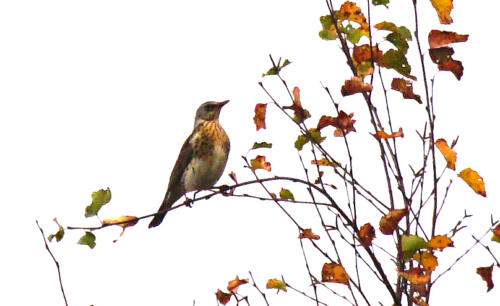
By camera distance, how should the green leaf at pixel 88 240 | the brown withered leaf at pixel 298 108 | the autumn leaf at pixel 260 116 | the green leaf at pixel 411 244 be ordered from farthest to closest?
the autumn leaf at pixel 260 116 < the green leaf at pixel 88 240 < the brown withered leaf at pixel 298 108 < the green leaf at pixel 411 244

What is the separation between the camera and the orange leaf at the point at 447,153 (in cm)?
395

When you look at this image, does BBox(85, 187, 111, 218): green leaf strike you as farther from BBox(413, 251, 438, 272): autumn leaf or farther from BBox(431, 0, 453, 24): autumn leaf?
BBox(431, 0, 453, 24): autumn leaf

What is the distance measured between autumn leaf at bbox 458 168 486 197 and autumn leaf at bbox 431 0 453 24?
0.70 metres

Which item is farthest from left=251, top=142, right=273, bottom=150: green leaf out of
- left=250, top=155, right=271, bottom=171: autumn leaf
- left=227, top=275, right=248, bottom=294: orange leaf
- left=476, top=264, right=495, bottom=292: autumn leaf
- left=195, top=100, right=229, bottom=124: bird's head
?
left=195, top=100, right=229, bottom=124: bird's head

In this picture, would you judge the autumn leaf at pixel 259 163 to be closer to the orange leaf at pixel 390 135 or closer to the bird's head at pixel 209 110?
the orange leaf at pixel 390 135

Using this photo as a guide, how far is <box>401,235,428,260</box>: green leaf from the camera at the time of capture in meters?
3.63

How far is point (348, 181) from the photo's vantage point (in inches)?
169

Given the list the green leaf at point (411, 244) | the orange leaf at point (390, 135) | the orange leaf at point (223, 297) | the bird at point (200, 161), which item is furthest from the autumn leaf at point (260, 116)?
the bird at point (200, 161)

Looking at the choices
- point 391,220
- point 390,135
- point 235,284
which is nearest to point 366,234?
point 391,220

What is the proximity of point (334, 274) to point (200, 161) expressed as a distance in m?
4.33

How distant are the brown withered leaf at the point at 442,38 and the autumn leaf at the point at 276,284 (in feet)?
4.50

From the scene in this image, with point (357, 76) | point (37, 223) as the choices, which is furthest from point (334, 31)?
point (37, 223)

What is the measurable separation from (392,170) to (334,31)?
2.53ft

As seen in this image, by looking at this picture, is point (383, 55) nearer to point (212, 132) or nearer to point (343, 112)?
point (343, 112)
